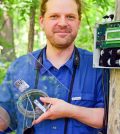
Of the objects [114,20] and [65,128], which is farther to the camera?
[65,128]

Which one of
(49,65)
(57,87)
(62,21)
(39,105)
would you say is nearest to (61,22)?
(62,21)

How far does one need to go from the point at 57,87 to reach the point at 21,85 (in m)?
0.25

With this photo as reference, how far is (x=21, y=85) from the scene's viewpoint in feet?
7.89

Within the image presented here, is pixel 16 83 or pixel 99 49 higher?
pixel 99 49

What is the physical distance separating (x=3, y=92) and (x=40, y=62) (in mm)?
351

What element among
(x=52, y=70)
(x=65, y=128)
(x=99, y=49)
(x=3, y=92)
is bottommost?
(x=65, y=128)

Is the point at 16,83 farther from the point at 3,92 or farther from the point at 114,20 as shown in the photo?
the point at 114,20

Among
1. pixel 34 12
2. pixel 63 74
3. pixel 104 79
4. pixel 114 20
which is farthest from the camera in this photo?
pixel 34 12

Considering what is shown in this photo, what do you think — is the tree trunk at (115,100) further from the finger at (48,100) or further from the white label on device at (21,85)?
the white label on device at (21,85)

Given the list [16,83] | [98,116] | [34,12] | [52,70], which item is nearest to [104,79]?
[98,116]

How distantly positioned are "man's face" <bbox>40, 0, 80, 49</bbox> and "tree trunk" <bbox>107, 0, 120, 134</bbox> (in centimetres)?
→ 38

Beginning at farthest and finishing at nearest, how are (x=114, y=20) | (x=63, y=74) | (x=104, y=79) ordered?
1. (x=63, y=74)
2. (x=104, y=79)
3. (x=114, y=20)

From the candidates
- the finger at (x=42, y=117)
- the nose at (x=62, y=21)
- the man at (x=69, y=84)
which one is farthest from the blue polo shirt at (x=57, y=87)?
the nose at (x=62, y=21)

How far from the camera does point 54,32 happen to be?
2.34 metres
